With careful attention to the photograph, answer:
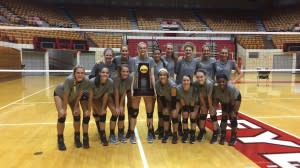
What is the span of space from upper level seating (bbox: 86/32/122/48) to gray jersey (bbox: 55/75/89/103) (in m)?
15.5

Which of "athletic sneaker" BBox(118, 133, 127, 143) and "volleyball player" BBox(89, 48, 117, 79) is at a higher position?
"volleyball player" BBox(89, 48, 117, 79)

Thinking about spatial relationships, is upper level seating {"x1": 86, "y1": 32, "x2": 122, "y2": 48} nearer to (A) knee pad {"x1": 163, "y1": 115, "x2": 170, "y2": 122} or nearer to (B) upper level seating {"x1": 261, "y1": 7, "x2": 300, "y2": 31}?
(B) upper level seating {"x1": 261, "y1": 7, "x2": 300, "y2": 31}

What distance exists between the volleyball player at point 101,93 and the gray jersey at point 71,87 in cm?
11

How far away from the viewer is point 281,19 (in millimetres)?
27328

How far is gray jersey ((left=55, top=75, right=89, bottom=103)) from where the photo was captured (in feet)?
15.0

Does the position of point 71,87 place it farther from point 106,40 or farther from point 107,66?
point 106,40

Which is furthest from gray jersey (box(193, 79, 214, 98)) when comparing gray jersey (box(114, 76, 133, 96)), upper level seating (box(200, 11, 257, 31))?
upper level seating (box(200, 11, 257, 31))

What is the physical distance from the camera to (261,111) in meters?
7.86

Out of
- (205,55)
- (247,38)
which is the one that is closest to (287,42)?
(247,38)

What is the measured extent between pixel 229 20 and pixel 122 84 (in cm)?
2558

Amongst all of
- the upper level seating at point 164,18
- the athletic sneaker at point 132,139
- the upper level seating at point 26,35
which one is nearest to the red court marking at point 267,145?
the athletic sneaker at point 132,139

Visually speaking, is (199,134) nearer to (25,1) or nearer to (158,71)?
(158,71)

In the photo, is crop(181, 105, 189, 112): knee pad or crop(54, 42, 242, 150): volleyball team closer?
crop(54, 42, 242, 150): volleyball team

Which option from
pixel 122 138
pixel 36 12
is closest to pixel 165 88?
pixel 122 138
